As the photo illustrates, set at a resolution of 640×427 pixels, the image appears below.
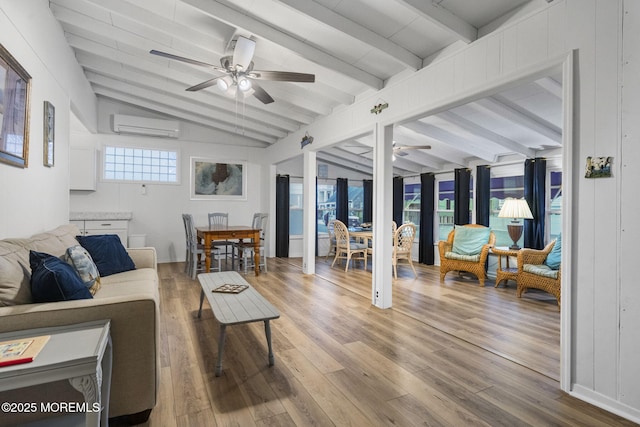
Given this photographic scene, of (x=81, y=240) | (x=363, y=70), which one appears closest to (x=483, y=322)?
(x=363, y=70)

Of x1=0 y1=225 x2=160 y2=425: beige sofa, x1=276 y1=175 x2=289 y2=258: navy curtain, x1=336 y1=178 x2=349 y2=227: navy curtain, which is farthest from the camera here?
x1=336 y1=178 x2=349 y2=227: navy curtain

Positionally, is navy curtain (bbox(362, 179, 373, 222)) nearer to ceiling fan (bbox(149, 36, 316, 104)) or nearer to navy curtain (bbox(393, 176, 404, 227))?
navy curtain (bbox(393, 176, 404, 227))

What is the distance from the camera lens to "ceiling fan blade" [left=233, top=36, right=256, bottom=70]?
305 cm

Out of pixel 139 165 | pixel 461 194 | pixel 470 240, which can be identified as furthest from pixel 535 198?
pixel 139 165

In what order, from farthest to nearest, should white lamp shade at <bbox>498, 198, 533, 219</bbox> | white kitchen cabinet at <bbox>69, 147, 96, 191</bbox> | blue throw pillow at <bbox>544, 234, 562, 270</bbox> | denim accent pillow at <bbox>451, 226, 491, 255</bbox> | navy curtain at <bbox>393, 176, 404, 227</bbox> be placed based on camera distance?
navy curtain at <bbox>393, 176, 404, 227</bbox>, white kitchen cabinet at <bbox>69, 147, 96, 191</bbox>, denim accent pillow at <bbox>451, 226, 491, 255</bbox>, white lamp shade at <bbox>498, 198, 533, 219</bbox>, blue throw pillow at <bbox>544, 234, 562, 270</bbox>

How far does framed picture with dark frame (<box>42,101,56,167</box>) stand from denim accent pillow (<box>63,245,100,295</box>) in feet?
3.53

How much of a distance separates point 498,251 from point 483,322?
187cm

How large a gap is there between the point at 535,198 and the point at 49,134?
5936 mm

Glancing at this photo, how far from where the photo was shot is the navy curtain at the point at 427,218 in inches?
268

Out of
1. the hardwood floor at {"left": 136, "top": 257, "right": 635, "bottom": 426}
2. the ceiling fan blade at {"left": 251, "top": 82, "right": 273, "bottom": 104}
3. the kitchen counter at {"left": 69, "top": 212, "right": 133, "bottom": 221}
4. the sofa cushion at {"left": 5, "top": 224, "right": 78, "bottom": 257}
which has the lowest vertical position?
the hardwood floor at {"left": 136, "top": 257, "right": 635, "bottom": 426}

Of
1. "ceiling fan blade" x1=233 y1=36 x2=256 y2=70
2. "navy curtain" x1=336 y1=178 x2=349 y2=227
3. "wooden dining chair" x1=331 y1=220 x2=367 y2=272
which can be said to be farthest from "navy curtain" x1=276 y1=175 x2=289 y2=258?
"ceiling fan blade" x1=233 y1=36 x2=256 y2=70

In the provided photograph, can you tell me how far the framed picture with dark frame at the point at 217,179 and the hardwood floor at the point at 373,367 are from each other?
3.25 meters

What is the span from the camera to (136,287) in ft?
8.49

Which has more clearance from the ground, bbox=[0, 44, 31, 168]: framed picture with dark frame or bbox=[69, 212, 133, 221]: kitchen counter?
bbox=[0, 44, 31, 168]: framed picture with dark frame
